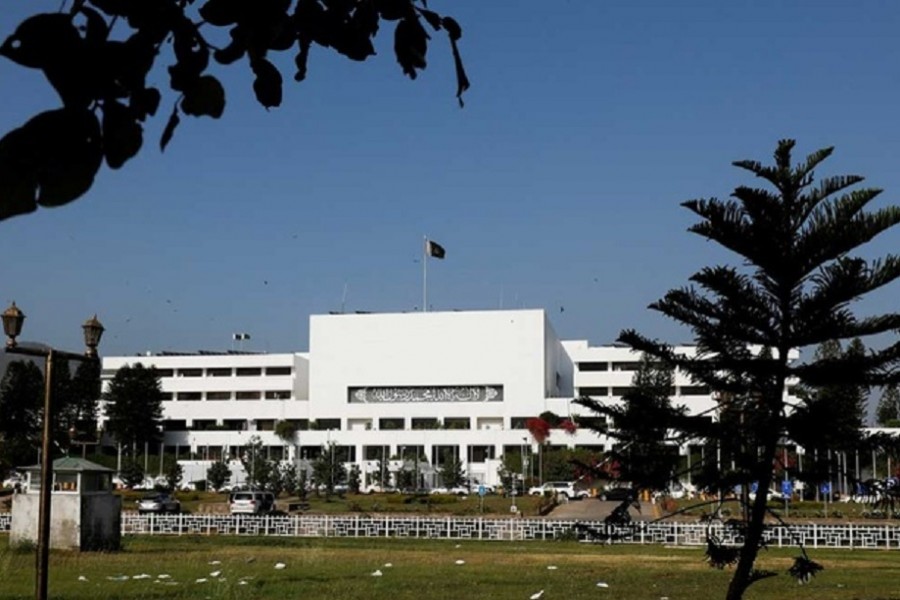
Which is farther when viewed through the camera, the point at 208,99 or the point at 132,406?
the point at 132,406

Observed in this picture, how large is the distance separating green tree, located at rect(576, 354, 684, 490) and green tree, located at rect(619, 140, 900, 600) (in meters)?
0.25

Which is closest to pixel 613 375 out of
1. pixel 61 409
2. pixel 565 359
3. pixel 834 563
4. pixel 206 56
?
pixel 565 359

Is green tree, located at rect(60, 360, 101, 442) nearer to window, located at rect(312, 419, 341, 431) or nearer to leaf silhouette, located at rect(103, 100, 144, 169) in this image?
window, located at rect(312, 419, 341, 431)

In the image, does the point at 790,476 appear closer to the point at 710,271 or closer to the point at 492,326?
the point at 710,271

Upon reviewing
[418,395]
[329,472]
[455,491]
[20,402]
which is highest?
[418,395]

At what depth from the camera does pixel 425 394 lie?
84.7 metres

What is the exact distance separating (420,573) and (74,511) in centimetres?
836

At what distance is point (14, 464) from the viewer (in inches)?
2500

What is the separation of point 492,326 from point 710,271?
76.3 meters

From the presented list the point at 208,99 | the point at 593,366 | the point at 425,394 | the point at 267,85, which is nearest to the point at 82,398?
the point at 425,394

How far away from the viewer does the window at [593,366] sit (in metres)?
89.2

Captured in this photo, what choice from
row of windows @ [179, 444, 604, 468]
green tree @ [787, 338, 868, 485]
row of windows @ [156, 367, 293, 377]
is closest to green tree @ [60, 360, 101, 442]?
row of windows @ [179, 444, 604, 468]

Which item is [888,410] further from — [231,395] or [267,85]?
[267,85]

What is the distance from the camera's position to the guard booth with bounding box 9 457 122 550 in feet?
78.6
